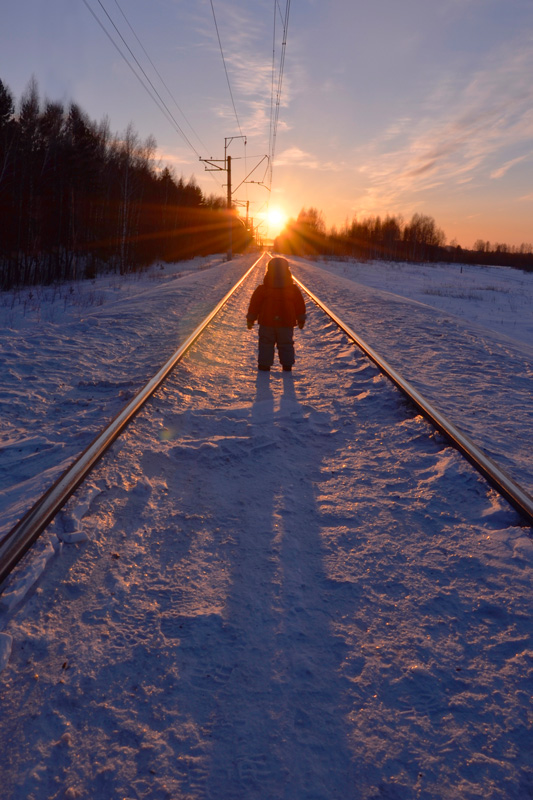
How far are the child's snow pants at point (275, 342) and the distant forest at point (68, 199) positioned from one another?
67.0ft

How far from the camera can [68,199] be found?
28.0m

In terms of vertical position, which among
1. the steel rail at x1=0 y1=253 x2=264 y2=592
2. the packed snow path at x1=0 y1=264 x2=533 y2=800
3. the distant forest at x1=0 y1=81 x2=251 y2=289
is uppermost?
the distant forest at x1=0 y1=81 x2=251 y2=289

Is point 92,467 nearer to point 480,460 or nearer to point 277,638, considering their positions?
point 277,638

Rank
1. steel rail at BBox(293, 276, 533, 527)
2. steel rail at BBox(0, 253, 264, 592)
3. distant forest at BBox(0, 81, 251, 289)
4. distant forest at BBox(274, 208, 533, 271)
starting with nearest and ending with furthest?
steel rail at BBox(0, 253, 264, 592) < steel rail at BBox(293, 276, 533, 527) < distant forest at BBox(0, 81, 251, 289) < distant forest at BBox(274, 208, 533, 271)

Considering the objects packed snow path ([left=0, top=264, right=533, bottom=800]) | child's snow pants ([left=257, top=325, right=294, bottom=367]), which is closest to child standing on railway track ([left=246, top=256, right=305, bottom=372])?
child's snow pants ([left=257, top=325, right=294, bottom=367])

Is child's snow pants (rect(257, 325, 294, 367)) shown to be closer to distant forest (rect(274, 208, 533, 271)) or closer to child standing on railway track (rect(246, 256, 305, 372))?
child standing on railway track (rect(246, 256, 305, 372))

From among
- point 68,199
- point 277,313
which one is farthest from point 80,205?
point 277,313

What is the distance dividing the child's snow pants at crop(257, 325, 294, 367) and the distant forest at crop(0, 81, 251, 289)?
67.0 ft

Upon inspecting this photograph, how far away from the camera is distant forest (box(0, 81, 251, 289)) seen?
22.8 m

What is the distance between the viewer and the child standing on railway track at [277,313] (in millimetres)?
6586

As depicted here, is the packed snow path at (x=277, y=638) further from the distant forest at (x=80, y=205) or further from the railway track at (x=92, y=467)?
the distant forest at (x=80, y=205)

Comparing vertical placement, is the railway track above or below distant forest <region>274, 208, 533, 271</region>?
below

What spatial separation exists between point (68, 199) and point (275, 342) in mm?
26471

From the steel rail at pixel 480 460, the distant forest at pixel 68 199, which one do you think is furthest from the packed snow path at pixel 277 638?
the distant forest at pixel 68 199
